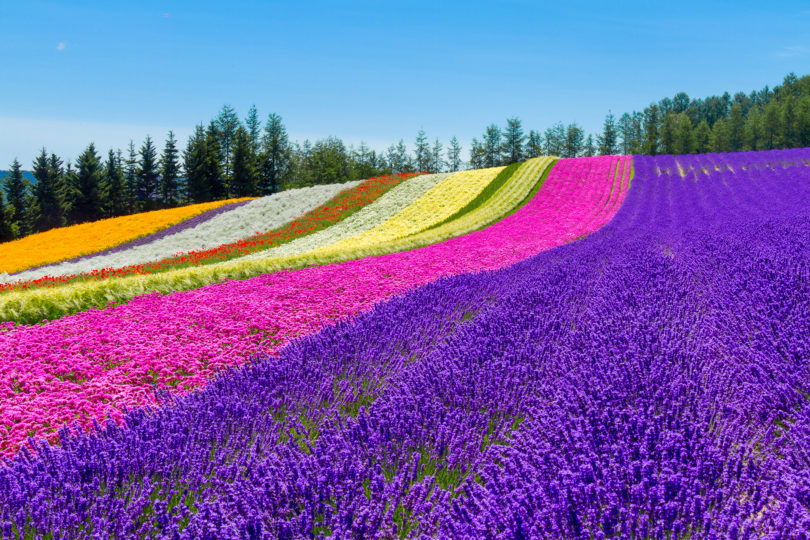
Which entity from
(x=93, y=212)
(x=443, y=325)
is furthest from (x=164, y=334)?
(x=93, y=212)

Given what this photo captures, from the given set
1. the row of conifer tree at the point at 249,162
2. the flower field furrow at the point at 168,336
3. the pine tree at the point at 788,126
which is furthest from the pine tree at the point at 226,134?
the pine tree at the point at 788,126

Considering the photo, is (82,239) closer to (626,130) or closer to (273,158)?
(273,158)

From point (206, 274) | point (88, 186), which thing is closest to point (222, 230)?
point (206, 274)

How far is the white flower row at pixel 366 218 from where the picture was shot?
1984 centimetres

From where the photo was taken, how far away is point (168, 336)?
5883 millimetres

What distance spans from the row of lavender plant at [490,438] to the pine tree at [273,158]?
57.8 metres

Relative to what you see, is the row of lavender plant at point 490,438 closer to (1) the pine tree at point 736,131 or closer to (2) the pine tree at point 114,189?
(2) the pine tree at point 114,189

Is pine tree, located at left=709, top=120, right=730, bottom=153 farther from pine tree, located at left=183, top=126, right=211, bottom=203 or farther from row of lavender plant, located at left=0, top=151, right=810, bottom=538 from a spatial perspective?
row of lavender plant, located at left=0, top=151, right=810, bottom=538

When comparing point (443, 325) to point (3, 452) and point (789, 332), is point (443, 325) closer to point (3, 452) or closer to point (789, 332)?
point (789, 332)

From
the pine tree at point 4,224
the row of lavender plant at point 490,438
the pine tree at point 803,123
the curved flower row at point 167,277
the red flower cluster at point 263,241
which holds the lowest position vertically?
the row of lavender plant at point 490,438

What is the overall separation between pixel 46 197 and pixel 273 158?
82.8 ft

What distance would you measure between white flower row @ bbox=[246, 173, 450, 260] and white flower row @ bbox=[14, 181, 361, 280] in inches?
141

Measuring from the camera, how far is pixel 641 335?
12.8ft

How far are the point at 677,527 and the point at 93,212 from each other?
63.1 meters
